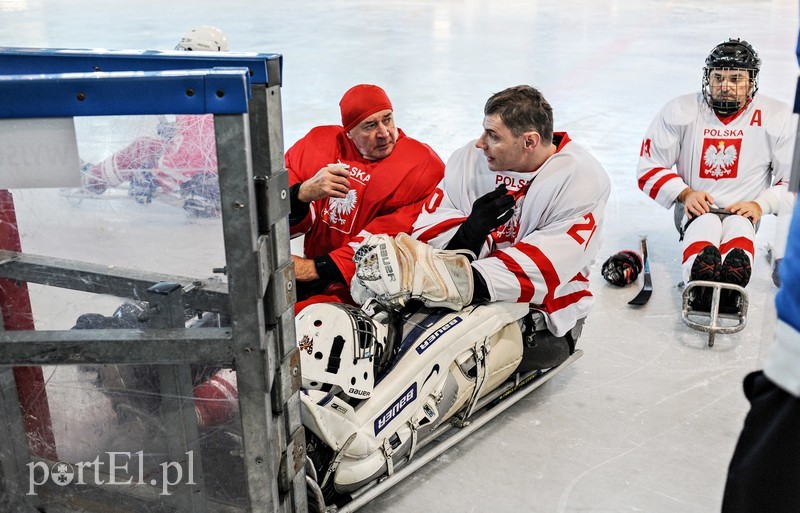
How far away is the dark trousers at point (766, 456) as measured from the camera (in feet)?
4.34

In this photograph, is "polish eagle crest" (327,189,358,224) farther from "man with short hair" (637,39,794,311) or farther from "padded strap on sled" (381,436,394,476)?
"man with short hair" (637,39,794,311)

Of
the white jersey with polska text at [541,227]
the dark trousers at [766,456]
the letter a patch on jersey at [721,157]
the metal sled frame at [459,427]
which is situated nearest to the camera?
the dark trousers at [766,456]

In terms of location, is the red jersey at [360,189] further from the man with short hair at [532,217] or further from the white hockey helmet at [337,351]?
the white hockey helmet at [337,351]

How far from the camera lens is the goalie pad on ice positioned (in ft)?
7.16

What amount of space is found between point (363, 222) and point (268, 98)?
1500 millimetres

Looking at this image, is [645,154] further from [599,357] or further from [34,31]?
[34,31]

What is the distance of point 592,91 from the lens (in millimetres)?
7953

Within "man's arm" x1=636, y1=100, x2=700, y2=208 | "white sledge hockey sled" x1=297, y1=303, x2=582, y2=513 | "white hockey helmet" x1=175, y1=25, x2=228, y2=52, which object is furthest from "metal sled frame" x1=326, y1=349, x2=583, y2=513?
"white hockey helmet" x1=175, y1=25, x2=228, y2=52

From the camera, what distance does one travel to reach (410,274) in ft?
8.09

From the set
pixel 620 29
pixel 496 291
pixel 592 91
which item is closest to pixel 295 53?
pixel 592 91

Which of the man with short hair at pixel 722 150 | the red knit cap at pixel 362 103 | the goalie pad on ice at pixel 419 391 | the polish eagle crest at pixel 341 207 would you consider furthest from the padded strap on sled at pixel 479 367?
the man with short hair at pixel 722 150

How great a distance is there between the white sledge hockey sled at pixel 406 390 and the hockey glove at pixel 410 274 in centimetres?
7
